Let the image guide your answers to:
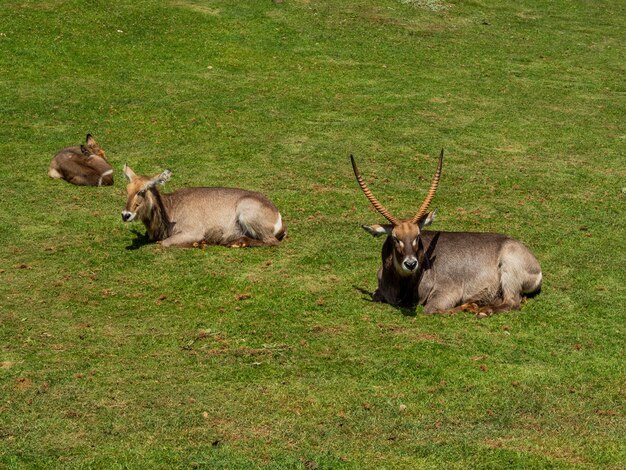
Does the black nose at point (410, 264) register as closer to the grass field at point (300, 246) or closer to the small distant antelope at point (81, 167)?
the grass field at point (300, 246)

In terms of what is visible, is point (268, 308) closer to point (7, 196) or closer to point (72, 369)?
point (72, 369)

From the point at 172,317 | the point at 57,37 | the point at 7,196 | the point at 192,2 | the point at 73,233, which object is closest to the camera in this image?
the point at 172,317

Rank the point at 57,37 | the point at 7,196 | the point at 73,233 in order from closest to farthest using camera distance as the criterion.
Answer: the point at 73,233 → the point at 7,196 → the point at 57,37

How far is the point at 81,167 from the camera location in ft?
64.9

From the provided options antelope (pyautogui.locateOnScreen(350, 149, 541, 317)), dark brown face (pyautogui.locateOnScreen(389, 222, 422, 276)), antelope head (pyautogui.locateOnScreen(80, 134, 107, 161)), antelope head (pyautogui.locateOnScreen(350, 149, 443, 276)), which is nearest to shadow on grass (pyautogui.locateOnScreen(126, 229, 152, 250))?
antelope head (pyautogui.locateOnScreen(80, 134, 107, 161))

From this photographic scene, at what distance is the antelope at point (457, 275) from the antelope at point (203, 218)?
3.01 m

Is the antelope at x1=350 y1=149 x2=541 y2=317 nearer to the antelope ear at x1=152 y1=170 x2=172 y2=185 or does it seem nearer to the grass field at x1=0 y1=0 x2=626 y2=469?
the grass field at x1=0 y1=0 x2=626 y2=469

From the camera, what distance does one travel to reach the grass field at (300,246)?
10172mm

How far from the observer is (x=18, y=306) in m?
13.6

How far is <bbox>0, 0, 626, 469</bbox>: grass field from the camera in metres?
10.2

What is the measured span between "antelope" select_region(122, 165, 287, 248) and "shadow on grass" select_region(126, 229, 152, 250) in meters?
0.12

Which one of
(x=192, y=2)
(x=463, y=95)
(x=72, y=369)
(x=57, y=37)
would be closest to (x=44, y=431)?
(x=72, y=369)

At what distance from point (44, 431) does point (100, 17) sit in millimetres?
25365

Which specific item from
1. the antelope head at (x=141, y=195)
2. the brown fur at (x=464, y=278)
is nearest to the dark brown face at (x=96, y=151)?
the antelope head at (x=141, y=195)
